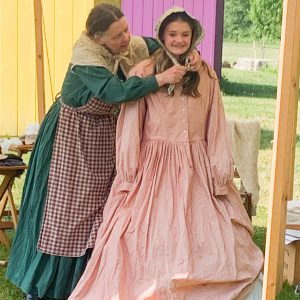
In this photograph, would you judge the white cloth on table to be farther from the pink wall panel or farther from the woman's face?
the pink wall panel

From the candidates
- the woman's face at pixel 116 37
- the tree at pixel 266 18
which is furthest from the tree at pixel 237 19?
the woman's face at pixel 116 37

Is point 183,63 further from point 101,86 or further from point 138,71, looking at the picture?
point 101,86

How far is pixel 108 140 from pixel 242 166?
4.30ft

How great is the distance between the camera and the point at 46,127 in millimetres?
4691

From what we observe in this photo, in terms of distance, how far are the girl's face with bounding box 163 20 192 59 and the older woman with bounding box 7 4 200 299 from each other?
0.11 metres

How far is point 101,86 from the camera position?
14.1 feet

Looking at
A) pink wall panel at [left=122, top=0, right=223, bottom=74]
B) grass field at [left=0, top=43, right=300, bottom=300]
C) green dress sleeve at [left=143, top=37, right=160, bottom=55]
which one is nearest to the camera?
green dress sleeve at [left=143, top=37, right=160, bottom=55]

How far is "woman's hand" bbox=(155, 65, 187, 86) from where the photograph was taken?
423 cm

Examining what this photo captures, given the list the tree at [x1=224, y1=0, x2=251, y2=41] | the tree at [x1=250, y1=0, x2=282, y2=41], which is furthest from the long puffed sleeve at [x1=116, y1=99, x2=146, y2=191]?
the tree at [x1=224, y1=0, x2=251, y2=41]

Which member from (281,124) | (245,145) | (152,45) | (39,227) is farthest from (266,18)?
(281,124)

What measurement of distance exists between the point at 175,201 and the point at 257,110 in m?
7.48

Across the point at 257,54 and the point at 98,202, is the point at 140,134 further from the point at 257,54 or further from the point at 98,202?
the point at 257,54

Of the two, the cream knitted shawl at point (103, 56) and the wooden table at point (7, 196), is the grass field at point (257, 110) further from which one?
the cream knitted shawl at point (103, 56)

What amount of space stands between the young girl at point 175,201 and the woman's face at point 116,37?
18cm
